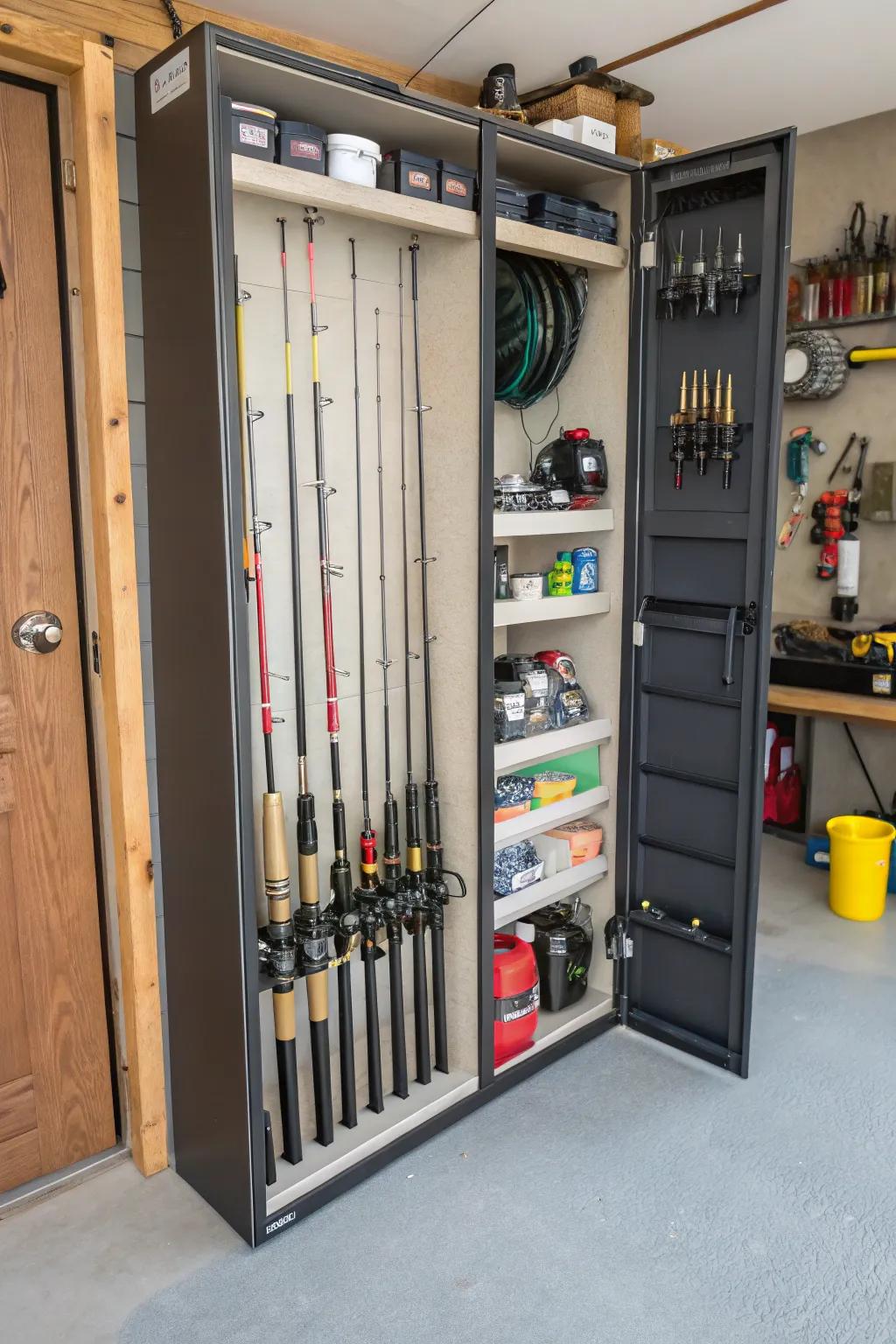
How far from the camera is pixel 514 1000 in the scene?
2.80 meters

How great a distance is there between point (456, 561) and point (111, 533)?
844mm

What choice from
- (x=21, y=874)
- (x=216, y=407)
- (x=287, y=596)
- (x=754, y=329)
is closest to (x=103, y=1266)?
(x=21, y=874)

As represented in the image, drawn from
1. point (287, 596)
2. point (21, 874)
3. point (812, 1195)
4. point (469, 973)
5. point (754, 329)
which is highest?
point (754, 329)

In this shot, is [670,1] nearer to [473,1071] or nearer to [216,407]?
[216,407]

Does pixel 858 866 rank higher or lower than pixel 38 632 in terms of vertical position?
lower

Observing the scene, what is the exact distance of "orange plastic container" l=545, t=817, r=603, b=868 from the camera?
9.94 ft

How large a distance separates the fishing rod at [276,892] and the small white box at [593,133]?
1.16m

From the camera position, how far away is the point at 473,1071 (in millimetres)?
2707

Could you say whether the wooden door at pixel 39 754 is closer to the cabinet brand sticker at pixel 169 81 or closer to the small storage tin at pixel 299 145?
the cabinet brand sticker at pixel 169 81

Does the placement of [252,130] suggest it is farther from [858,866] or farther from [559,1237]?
[858,866]

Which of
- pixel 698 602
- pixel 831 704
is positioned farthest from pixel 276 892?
pixel 831 704

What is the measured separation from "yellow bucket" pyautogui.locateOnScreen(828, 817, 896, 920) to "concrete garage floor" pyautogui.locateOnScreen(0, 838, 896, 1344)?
109cm

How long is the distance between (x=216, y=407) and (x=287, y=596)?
0.62 m

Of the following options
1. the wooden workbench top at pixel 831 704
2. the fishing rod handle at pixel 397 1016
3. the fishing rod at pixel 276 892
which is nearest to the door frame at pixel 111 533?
the fishing rod at pixel 276 892
